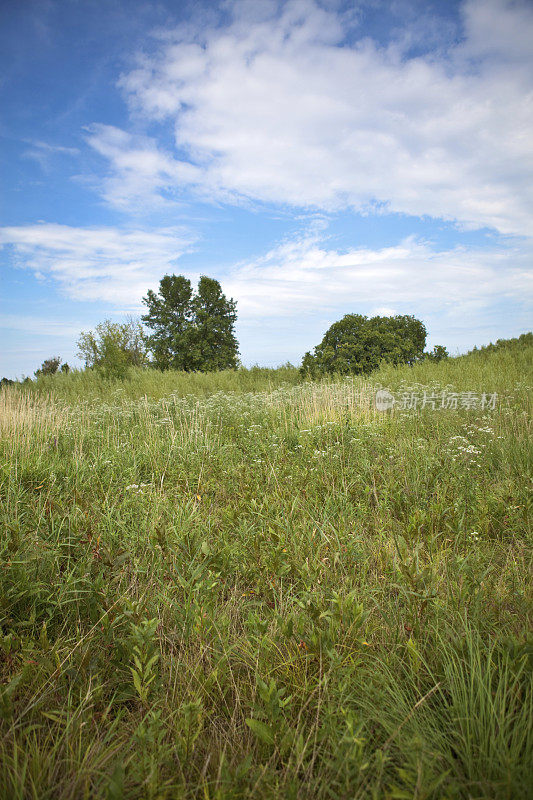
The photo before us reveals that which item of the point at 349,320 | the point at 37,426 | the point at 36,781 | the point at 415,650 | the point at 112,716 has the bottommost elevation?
the point at 112,716

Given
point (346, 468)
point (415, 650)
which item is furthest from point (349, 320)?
point (415, 650)

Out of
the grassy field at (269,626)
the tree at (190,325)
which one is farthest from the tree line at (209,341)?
the grassy field at (269,626)

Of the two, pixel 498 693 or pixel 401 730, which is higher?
pixel 498 693

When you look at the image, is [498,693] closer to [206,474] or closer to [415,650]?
[415,650]

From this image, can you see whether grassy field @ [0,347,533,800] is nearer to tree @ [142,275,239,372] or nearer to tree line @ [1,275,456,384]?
tree line @ [1,275,456,384]

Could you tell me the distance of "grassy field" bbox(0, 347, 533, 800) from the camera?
52.6 inches

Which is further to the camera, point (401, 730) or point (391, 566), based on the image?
point (391, 566)

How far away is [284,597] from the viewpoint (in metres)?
2.55

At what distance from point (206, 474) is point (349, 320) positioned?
1122 centimetres

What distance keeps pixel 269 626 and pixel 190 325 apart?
26016 mm

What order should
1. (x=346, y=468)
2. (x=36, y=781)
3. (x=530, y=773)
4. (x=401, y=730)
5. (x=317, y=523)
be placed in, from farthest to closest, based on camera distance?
(x=346, y=468) → (x=317, y=523) → (x=401, y=730) → (x=36, y=781) → (x=530, y=773)
